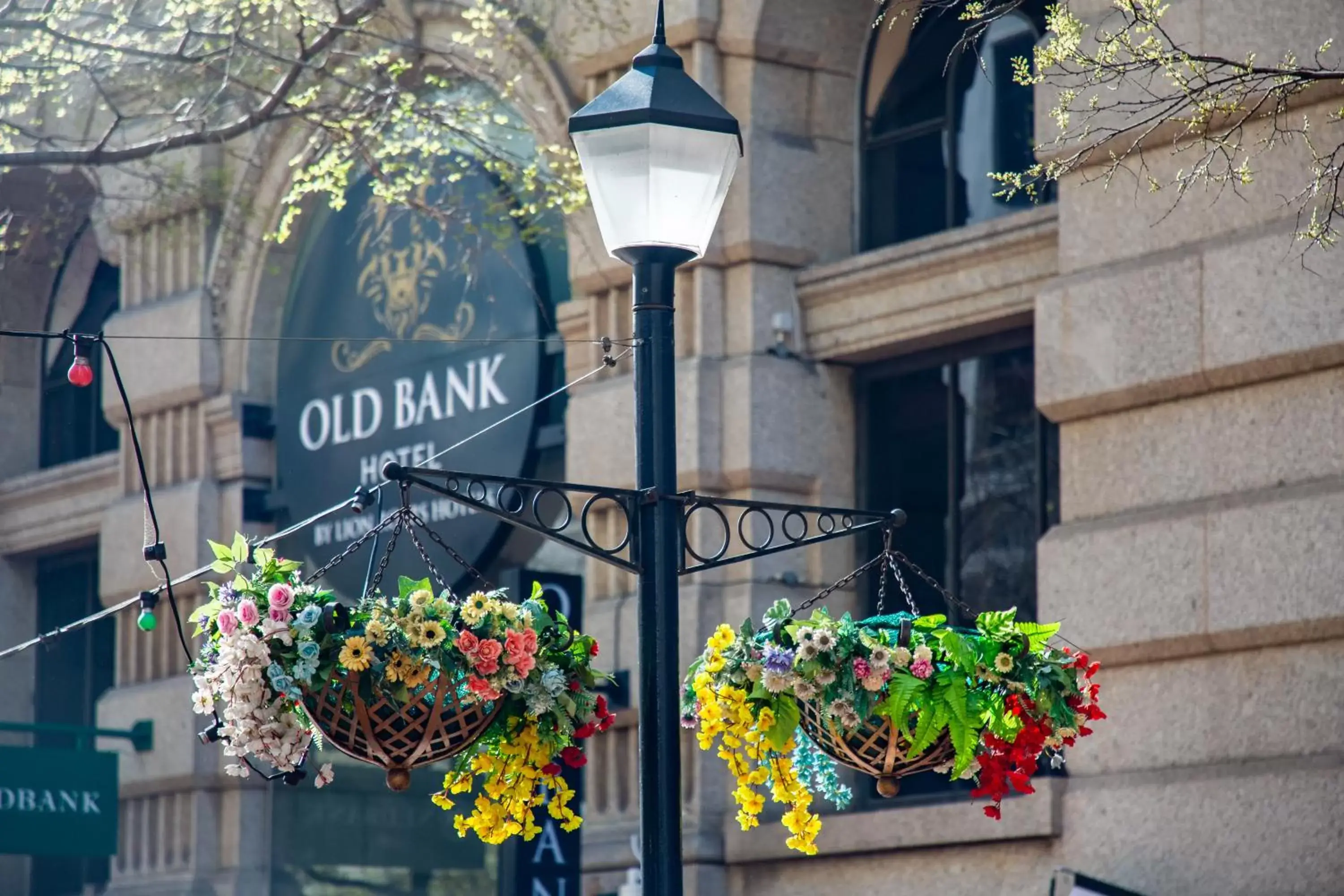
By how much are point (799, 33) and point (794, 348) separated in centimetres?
191

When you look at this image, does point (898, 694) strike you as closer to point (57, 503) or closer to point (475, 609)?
point (475, 609)

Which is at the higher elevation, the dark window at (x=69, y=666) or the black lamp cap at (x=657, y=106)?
the black lamp cap at (x=657, y=106)

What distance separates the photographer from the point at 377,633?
24.6 feet

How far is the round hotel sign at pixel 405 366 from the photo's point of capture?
15719mm

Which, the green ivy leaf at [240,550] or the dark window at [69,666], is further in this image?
the dark window at [69,666]

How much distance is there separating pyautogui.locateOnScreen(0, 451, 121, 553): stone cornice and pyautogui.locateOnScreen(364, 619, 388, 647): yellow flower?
11.6m

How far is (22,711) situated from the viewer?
801 inches

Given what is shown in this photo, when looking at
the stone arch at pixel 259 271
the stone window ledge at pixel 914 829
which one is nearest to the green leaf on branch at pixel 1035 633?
the stone window ledge at pixel 914 829

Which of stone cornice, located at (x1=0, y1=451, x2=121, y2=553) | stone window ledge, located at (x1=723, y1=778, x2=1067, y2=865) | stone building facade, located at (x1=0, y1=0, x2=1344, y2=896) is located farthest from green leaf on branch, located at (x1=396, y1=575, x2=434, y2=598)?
stone cornice, located at (x1=0, y1=451, x2=121, y2=553)

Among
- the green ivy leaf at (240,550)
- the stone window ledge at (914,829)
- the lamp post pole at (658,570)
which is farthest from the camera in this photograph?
the stone window ledge at (914,829)

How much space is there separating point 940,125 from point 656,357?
6.70 meters

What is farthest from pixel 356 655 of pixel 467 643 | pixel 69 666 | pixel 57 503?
pixel 69 666

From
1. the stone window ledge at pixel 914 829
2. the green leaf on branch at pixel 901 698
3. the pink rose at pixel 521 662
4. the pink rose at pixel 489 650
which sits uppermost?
the pink rose at pixel 489 650

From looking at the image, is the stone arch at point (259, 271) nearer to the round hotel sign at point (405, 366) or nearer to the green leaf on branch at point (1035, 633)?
the round hotel sign at point (405, 366)
